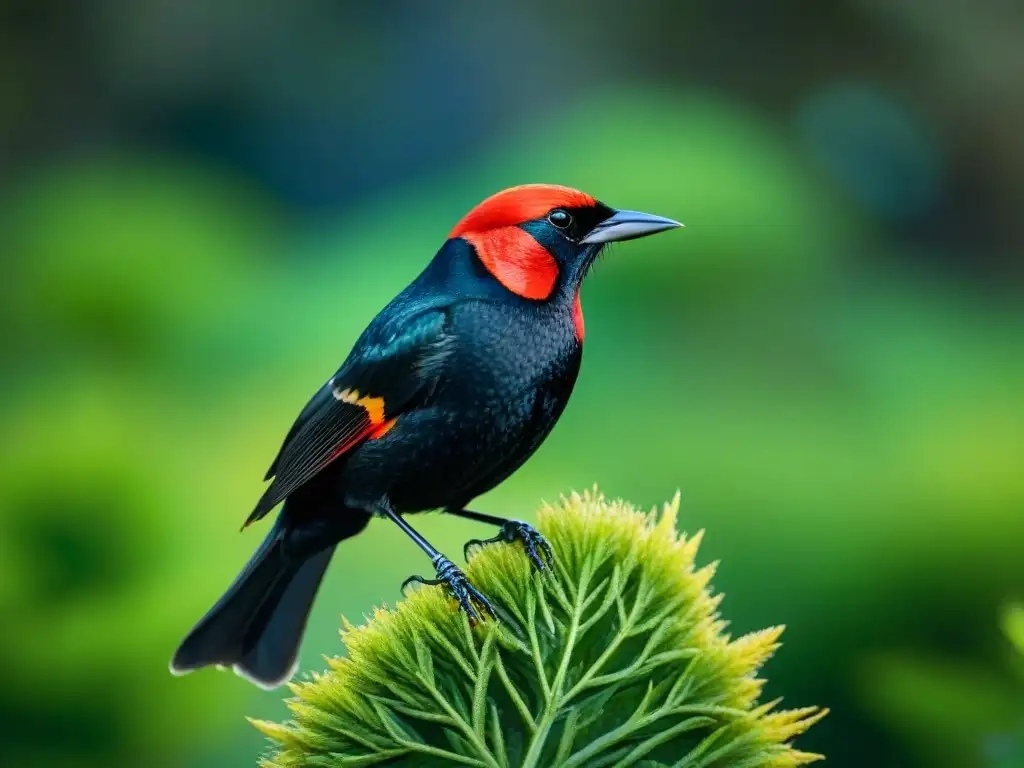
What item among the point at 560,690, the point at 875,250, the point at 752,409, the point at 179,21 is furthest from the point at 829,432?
the point at 179,21

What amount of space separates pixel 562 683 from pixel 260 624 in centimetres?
52

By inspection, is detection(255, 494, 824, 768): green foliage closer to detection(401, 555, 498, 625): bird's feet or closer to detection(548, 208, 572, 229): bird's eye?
detection(401, 555, 498, 625): bird's feet

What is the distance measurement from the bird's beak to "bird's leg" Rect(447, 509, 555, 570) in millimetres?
269

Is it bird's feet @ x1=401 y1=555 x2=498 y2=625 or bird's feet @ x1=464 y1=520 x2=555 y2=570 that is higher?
bird's feet @ x1=464 y1=520 x2=555 y2=570

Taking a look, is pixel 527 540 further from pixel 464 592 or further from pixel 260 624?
pixel 260 624

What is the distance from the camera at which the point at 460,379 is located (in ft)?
3.49

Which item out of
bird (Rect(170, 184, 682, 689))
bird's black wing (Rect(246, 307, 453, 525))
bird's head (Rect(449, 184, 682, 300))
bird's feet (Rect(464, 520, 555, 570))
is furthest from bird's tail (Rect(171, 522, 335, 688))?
bird's head (Rect(449, 184, 682, 300))

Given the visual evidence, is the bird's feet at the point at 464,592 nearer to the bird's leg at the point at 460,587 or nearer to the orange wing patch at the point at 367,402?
the bird's leg at the point at 460,587

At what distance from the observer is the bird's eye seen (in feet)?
3.65

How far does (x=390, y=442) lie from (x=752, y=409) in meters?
1.28

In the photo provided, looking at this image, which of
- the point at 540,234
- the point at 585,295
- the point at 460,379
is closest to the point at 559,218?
the point at 540,234

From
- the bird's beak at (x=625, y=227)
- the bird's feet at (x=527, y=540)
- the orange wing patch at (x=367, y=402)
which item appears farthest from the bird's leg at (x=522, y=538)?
the bird's beak at (x=625, y=227)

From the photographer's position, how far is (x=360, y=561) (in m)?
1.77

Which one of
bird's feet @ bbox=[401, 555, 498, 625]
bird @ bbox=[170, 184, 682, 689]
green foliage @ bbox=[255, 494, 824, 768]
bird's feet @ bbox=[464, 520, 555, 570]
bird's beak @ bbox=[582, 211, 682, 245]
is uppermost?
bird's beak @ bbox=[582, 211, 682, 245]
